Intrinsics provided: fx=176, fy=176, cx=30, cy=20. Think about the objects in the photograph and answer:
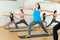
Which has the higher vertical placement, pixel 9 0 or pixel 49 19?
pixel 9 0

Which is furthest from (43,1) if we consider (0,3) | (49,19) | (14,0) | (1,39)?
(1,39)

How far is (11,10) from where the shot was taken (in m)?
8.59

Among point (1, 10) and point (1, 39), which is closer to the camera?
point (1, 39)

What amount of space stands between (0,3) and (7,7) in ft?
1.29

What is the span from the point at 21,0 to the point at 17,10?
640 mm

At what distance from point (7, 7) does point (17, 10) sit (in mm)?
526

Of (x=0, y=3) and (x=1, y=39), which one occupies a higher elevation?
(x=0, y=3)

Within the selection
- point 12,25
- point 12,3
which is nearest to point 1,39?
point 12,25

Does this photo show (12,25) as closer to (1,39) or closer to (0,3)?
(0,3)

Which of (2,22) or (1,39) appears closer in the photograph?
(1,39)

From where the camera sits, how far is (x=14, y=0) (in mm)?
8750

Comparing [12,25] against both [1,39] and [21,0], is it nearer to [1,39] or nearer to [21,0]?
[21,0]

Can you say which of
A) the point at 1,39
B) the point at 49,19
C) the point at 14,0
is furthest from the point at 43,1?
the point at 1,39

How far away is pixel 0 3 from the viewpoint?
332 inches
